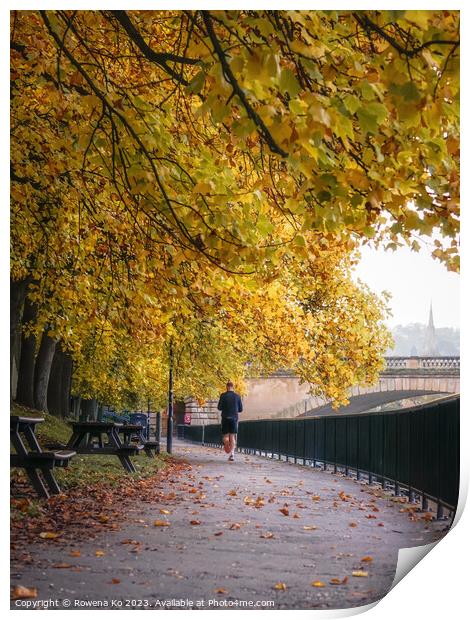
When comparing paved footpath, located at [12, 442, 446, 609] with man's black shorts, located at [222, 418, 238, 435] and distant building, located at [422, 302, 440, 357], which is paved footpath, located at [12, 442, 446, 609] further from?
man's black shorts, located at [222, 418, 238, 435]

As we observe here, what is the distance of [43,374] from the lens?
44.0 feet

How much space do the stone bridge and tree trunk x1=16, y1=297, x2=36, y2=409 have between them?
2.26 meters

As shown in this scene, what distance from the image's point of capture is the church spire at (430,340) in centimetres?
636

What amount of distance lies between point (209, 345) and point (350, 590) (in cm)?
834

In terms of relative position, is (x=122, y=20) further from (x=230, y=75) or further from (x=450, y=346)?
(x=450, y=346)

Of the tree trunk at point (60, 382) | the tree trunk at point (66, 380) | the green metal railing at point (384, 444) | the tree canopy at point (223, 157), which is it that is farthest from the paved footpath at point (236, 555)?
the tree trunk at point (66, 380)

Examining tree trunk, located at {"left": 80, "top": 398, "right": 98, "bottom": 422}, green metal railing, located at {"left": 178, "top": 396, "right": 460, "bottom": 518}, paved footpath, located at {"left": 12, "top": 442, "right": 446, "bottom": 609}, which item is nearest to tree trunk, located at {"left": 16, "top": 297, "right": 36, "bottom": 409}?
tree trunk, located at {"left": 80, "top": 398, "right": 98, "bottom": 422}

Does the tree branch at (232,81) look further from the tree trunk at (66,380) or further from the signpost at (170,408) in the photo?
the tree trunk at (66,380)

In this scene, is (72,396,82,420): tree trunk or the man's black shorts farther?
(72,396,82,420): tree trunk

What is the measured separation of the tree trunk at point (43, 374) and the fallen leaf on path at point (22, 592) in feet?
24.6

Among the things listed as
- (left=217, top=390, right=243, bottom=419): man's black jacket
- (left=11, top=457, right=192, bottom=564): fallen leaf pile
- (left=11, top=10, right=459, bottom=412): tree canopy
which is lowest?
(left=11, top=457, right=192, bottom=564): fallen leaf pile

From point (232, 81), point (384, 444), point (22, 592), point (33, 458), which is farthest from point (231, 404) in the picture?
point (232, 81)

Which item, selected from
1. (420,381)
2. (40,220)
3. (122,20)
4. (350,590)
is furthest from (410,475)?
(122,20)

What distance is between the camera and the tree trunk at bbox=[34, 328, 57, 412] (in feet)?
43.1
